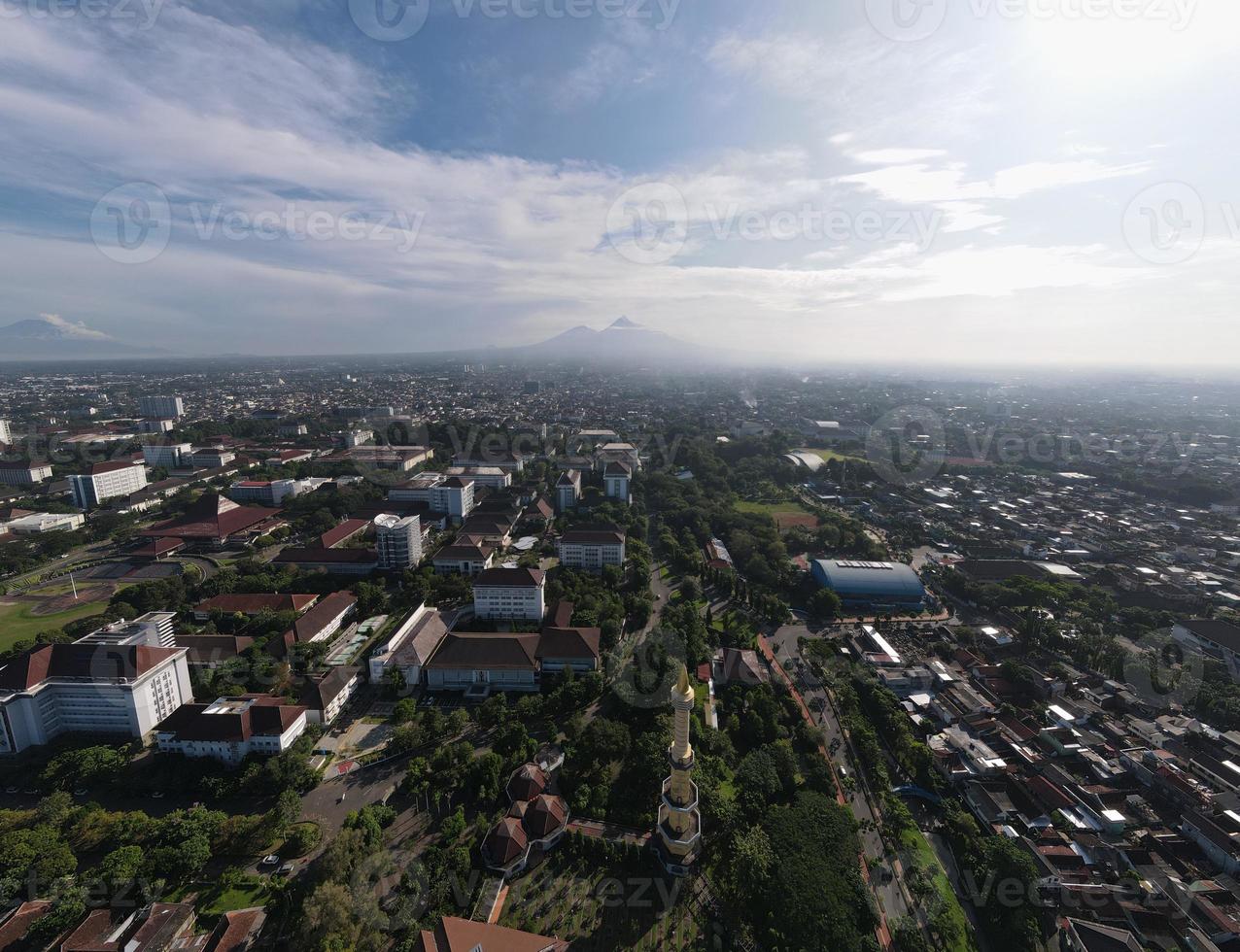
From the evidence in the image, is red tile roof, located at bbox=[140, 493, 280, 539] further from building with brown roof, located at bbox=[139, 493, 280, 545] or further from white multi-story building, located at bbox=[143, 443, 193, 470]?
white multi-story building, located at bbox=[143, 443, 193, 470]

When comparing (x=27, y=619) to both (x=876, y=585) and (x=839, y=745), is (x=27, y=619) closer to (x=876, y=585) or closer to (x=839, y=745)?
(x=839, y=745)

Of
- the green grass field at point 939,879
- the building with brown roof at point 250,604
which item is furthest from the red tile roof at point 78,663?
the green grass field at point 939,879

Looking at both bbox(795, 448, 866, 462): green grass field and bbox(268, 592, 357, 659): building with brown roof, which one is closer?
bbox(268, 592, 357, 659): building with brown roof

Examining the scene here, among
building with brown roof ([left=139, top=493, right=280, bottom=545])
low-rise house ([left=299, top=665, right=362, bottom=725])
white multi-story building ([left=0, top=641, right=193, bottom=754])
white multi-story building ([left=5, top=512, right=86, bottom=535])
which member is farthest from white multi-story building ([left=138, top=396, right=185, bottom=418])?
low-rise house ([left=299, top=665, right=362, bottom=725])

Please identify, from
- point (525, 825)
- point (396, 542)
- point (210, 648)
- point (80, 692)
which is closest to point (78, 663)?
point (80, 692)

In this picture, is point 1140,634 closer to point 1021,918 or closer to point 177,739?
point 1021,918

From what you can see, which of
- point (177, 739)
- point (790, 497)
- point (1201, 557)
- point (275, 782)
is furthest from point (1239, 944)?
point (790, 497)

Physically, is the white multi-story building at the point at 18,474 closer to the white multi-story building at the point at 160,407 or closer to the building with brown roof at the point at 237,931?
the white multi-story building at the point at 160,407
